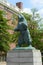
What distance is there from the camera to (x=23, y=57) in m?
14.7

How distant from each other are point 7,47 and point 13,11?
51.2 ft

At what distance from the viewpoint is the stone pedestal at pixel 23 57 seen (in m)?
→ 14.6

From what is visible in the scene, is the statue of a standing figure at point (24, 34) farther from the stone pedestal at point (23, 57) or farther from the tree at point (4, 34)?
the tree at point (4, 34)

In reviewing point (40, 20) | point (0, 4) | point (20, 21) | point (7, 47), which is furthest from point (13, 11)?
point (20, 21)

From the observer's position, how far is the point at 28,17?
35344 millimetres

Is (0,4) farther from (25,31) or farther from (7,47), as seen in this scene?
(25,31)

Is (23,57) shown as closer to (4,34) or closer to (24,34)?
(24,34)

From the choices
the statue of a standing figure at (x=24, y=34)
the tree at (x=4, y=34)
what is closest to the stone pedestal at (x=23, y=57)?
the statue of a standing figure at (x=24, y=34)

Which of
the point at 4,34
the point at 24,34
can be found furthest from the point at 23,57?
the point at 4,34

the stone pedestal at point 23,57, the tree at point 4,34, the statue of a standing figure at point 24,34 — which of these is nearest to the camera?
the stone pedestal at point 23,57

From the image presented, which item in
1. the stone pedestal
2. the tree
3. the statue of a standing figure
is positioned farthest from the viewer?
the tree

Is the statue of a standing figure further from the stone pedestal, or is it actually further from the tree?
the tree

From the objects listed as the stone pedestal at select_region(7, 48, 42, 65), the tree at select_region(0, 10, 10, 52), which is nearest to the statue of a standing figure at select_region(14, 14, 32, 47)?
the stone pedestal at select_region(7, 48, 42, 65)

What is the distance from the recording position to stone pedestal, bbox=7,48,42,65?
14570 millimetres
